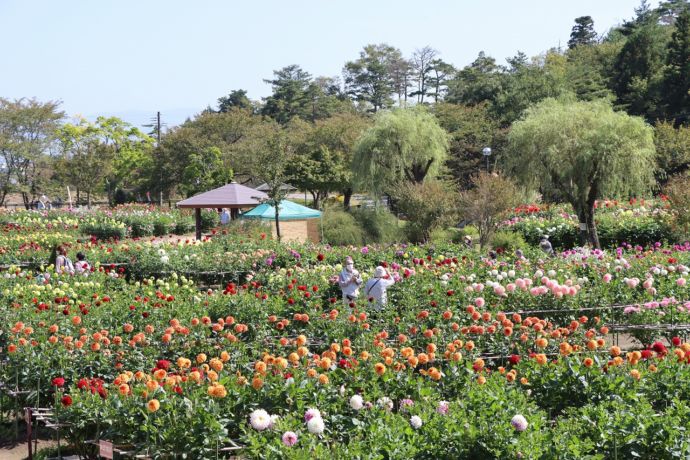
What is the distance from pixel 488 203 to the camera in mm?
19844

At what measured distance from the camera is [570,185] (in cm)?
2048

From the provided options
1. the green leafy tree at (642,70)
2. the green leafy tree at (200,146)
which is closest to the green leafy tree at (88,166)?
the green leafy tree at (200,146)

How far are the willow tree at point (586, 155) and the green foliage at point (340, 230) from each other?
16.8ft

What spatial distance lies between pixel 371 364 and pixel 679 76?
128 ft

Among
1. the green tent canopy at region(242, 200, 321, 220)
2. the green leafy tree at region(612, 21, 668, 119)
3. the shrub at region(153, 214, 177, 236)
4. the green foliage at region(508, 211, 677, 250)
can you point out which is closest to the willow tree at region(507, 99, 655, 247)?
the green foliage at region(508, 211, 677, 250)

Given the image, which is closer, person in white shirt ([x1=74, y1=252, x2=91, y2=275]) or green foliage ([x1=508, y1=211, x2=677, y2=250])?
person in white shirt ([x1=74, y1=252, x2=91, y2=275])

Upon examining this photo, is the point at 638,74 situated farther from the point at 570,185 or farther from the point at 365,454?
the point at 365,454

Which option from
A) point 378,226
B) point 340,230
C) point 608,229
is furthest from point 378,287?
point 378,226

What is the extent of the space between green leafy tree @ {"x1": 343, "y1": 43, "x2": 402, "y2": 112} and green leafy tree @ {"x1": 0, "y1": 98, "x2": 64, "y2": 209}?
3239 centimetres

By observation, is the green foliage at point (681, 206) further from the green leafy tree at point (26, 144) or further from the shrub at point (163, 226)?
the green leafy tree at point (26, 144)

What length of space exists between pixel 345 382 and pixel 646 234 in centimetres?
1578

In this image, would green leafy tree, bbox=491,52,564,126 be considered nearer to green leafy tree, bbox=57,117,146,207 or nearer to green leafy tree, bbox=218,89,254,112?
green leafy tree, bbox=57,117,146,207

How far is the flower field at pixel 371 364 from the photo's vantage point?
4680 millimetres

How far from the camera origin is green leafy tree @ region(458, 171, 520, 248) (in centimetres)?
1977
